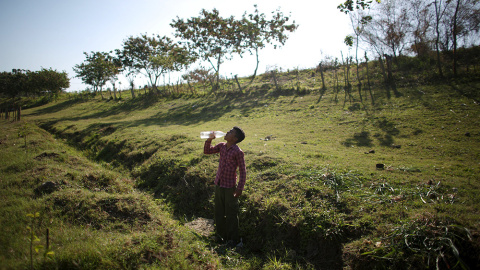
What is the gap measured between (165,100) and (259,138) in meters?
18.3

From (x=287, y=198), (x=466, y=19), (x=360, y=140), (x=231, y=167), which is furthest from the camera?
(x=466, y=19)

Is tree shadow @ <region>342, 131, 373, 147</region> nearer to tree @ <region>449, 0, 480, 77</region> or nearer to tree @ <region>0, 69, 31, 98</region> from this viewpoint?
tree @ <region>449, 0, 480, 77</region>

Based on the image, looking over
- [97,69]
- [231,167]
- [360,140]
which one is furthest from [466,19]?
[97,69]

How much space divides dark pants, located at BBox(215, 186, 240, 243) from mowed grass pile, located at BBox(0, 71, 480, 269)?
0.32 meters

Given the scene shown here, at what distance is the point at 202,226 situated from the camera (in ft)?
17.0

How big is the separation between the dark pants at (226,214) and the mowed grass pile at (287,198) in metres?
0.32

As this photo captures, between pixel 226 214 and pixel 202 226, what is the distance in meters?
1.09

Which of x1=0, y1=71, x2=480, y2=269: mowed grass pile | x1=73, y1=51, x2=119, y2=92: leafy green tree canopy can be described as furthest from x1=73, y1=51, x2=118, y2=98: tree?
x1=0, y1=71, x2=480, y2=269: mowed grass pile

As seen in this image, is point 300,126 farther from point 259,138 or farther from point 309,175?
point 309,175

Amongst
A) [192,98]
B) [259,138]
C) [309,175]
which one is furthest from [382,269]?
[192,98]

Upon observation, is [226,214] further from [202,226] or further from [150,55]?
[150,55]

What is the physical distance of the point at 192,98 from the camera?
2472 cm

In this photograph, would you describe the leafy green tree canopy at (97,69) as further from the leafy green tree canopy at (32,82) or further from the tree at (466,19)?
the tree at (466,19)

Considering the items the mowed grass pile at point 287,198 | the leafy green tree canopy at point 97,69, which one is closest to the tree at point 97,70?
the leafy green tree canopy at point 97,69
